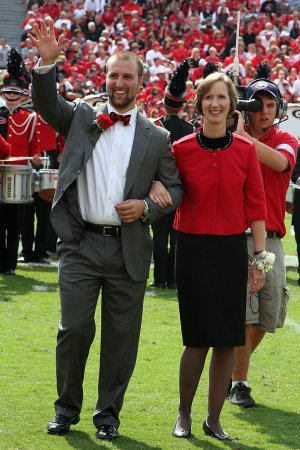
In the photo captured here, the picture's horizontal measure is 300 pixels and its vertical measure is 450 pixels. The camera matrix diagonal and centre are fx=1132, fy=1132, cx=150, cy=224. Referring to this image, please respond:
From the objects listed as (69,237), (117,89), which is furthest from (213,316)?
(117,89)

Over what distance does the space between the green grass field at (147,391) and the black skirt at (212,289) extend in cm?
56

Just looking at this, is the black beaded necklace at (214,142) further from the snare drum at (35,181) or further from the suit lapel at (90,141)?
the snare drum at (35,181)

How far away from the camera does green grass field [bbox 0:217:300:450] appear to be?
A: 19.2 feet

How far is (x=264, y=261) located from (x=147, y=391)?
4.95ft

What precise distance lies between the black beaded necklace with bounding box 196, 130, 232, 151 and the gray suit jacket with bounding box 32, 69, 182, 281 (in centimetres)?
18

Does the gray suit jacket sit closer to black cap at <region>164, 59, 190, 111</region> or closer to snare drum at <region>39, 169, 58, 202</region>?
black cap at <region>164, 59, 190, 111</region>

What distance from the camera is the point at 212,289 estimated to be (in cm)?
583

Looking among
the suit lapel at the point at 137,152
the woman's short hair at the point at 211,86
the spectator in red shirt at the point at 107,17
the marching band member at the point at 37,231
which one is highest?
the spectator in red shirt at the point at 107,17

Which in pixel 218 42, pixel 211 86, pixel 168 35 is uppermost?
pixel 168 35

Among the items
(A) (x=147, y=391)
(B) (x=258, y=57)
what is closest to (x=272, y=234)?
(A) (x=147, y=391)

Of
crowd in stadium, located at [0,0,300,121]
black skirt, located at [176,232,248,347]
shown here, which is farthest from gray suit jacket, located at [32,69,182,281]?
crowd in stadium, located at [0,0,300,121]

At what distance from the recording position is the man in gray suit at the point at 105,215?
18.8ft

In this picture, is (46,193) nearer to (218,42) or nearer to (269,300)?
(269,300)

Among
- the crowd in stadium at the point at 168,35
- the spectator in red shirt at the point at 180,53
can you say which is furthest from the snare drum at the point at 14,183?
the spectator in red shirt at the point at 180,53
